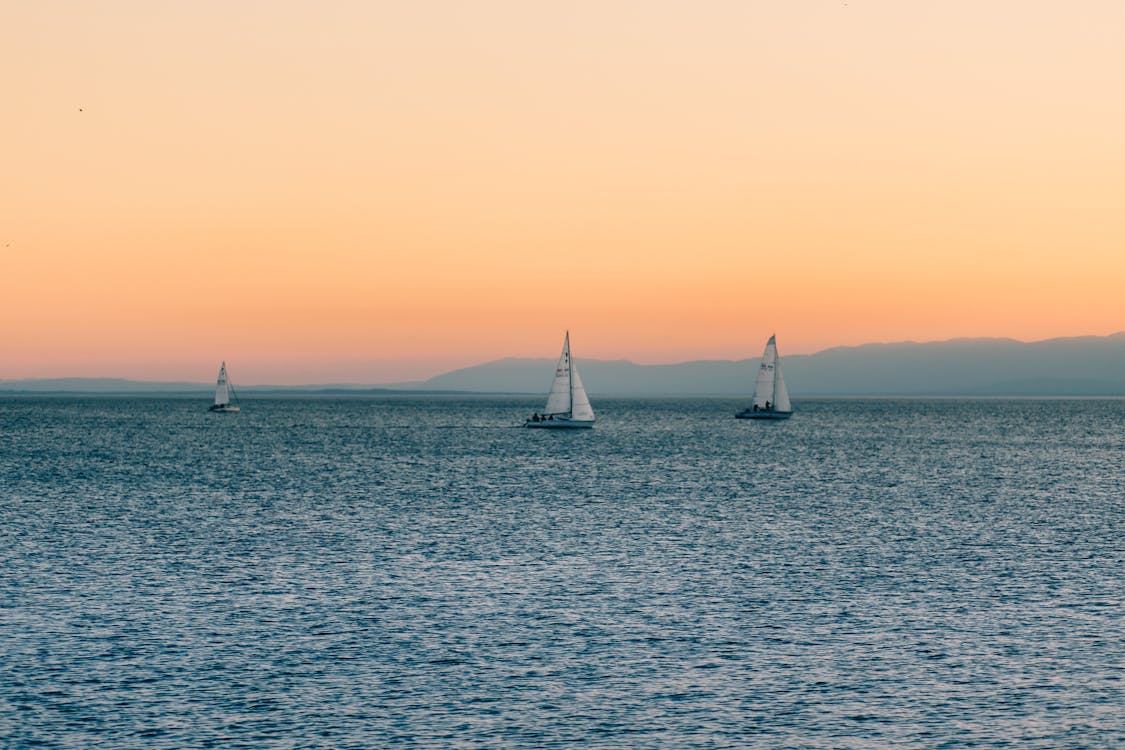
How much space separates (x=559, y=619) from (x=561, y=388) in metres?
125

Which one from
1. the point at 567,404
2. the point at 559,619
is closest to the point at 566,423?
the point at 567,404

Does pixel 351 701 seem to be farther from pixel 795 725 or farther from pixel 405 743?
pixel 795 725

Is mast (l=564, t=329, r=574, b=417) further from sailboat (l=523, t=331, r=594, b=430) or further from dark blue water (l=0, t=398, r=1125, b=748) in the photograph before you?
dark blue water (l=0, t=398, r=1125, b=748)

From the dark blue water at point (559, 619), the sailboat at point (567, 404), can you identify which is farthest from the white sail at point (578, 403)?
the dark blue water at point (559, 619)

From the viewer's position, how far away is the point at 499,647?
33500 mm

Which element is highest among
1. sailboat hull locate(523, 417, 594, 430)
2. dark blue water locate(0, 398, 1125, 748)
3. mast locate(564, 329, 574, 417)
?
mast locate(564, 329, 574, 417)

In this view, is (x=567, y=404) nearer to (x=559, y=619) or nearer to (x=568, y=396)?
(x=568, y=396)

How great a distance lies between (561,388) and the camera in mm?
162500

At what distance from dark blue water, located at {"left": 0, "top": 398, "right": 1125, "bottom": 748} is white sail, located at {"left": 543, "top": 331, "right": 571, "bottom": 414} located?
69.0 m

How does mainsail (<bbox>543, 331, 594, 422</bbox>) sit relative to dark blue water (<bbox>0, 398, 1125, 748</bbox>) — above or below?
above

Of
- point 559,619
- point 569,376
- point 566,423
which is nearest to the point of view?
point 559,619

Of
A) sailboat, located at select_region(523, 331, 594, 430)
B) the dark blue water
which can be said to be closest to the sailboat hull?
sailboat, located at select_region(523, 331, 594, 430)

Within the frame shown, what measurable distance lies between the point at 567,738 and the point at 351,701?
18.3 feet

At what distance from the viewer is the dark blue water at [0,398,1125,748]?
2642 cm
